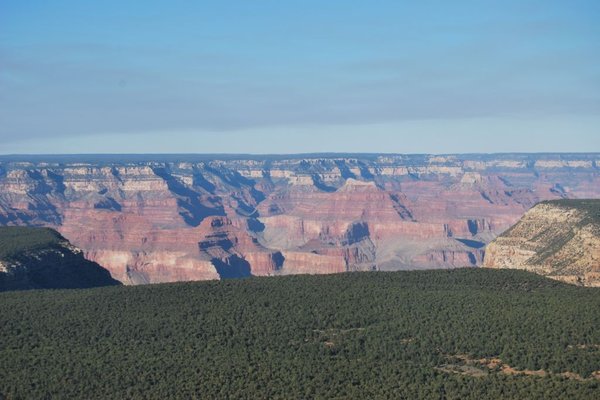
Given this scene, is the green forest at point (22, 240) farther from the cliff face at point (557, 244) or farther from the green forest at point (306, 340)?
the cliff face at point (557, 244)

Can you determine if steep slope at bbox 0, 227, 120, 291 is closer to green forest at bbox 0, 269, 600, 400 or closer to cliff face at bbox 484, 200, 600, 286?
green forest at bbox 0, 269, 600, 400

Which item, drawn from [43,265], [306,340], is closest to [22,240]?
[43,265]

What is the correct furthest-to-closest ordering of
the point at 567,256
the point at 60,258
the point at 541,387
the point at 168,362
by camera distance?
the point at 60,258 < the point at 567,256 < the point at 168,362 < the point at 541,387

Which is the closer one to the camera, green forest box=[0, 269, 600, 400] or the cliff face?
green forest box=[0, 269, 600, 400]

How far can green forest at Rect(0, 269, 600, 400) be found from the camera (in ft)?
203

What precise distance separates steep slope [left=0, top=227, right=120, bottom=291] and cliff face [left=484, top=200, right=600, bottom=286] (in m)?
49.6

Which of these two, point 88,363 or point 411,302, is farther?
point 411,302

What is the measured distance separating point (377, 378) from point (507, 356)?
9833 millimetres

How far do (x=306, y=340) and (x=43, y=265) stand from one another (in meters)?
48.3

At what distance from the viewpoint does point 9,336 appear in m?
75.6

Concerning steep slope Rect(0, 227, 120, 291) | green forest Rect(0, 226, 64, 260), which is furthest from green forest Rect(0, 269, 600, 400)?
green forest Rect(0, 226, 64, 260)

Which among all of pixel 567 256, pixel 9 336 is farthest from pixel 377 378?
pixel 567 256

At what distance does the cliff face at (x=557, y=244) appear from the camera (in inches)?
4043

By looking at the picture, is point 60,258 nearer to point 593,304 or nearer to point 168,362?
point 168,362
